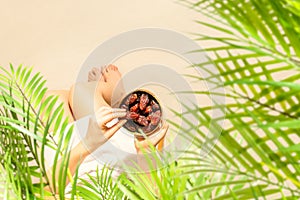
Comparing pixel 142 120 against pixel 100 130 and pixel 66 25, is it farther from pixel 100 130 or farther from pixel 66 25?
pixel 66 25

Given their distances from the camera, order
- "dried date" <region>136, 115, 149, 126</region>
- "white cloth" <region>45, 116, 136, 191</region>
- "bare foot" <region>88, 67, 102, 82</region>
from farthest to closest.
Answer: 1. "bare foot" <region>88, 67, 102, 82</region>
2. "white cloth" <region>45, 116, 136, 191</region>
3. "dried date" <region>136, 115, 149, 126</region>

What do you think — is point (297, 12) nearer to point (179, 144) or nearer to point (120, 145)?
point (179, 144)

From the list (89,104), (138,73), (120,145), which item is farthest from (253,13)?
(138,73)

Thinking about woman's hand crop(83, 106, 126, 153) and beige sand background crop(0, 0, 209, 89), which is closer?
woman's hand crop(83, 106, 126, 153)

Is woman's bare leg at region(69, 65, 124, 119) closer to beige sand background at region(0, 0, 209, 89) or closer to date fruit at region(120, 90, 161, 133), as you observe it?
date fruit at region(120, 90, 161, 133)

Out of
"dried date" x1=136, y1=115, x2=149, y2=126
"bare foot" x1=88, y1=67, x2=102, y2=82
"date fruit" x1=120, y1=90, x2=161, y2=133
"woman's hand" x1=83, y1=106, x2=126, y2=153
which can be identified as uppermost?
"bare foot" x1=88, y1=67, x2=102, y2=82

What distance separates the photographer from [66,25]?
10.7ft

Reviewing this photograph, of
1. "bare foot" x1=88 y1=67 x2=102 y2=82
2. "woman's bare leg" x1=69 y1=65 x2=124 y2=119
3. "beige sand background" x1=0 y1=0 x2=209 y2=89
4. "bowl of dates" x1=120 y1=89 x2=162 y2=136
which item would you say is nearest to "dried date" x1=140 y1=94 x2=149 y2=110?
"bowl of dates" x1=120 y1=89 x2=162 y2=136

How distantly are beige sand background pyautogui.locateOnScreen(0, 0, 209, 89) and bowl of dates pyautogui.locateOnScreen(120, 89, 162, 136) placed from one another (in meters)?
1.52

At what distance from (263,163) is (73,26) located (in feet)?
10.1

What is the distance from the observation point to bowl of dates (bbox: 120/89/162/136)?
168 centimetres

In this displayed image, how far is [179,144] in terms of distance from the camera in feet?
3.19

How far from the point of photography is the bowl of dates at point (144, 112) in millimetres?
1680

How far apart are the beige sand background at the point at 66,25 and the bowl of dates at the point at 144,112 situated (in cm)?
152
